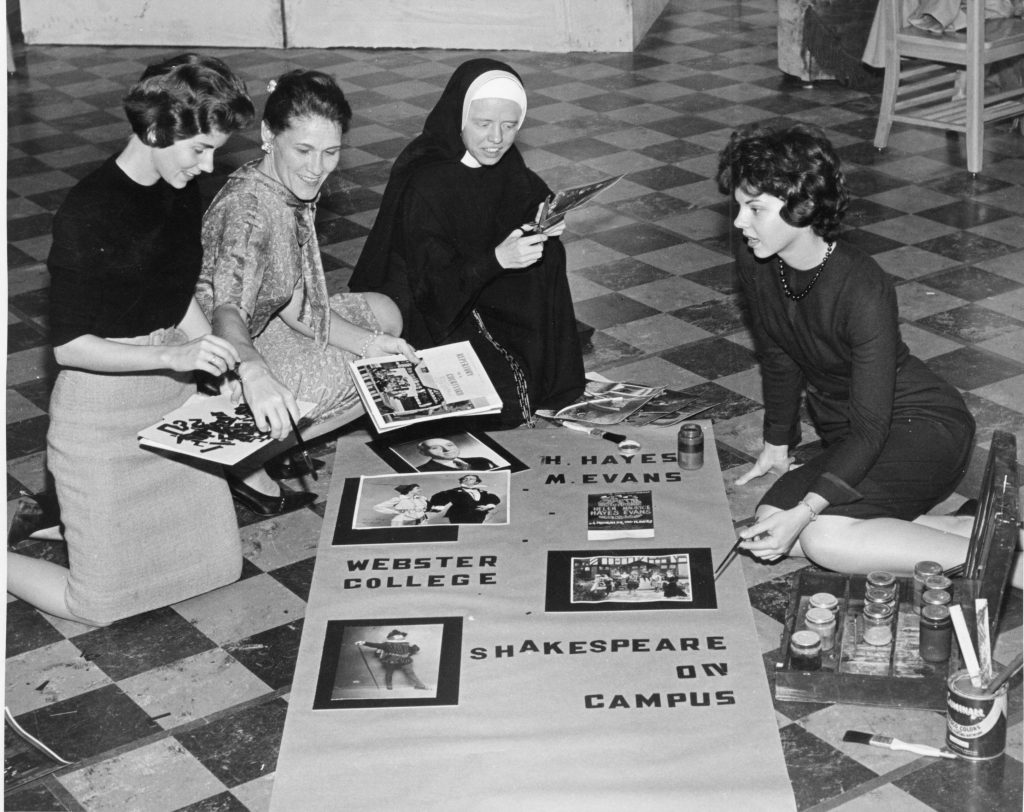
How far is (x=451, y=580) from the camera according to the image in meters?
3.46

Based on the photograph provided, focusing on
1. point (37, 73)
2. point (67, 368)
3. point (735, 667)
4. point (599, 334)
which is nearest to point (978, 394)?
point (599, 334)

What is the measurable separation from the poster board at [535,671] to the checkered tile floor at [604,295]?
4.8 inches

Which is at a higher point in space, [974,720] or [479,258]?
[479,258]

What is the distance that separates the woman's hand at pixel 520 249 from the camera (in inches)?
165

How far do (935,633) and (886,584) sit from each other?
0.56 feet

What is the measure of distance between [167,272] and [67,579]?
0.80 m

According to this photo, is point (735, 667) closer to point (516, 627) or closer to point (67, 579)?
point (516, 627)

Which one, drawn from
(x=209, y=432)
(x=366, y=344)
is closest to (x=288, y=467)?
(x=366, y=344)

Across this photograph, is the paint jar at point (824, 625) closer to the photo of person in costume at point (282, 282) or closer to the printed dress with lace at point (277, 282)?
the photo of person in costume at point (282, 282)

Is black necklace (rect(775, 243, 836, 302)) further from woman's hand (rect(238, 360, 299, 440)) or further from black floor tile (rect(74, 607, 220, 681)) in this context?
black floor tile (rect(74, 607, 220, 681))

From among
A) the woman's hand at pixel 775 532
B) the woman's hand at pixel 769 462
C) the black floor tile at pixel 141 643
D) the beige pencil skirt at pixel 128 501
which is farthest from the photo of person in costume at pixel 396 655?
the woman's hand at pixel 769 462

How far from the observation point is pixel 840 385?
358cm

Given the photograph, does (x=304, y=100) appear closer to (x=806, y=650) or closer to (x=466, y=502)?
(x=466, y=502)

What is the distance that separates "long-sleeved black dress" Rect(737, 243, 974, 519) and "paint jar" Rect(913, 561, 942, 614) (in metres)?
0.27
